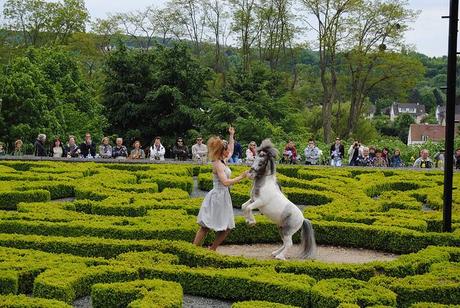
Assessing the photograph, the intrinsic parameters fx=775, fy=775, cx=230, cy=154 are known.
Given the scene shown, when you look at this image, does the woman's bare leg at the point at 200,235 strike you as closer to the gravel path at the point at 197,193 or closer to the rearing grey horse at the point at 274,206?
A: the rearing grey horse at the point at 274,206

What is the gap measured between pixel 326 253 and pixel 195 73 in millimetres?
26943

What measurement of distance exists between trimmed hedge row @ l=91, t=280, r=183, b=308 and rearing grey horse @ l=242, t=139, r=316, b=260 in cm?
295

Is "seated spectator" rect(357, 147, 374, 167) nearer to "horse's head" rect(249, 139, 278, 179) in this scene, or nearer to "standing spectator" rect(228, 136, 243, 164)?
"standing spectator" rect(228, 136, 243, 164)

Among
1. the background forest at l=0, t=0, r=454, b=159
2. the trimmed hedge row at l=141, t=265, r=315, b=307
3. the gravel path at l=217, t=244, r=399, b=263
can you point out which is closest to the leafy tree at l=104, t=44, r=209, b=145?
the background forest at l=0, t=0, r=454, b=159

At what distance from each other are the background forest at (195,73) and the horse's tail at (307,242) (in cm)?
2237

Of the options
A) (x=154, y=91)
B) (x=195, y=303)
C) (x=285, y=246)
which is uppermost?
(x=154, y=91)

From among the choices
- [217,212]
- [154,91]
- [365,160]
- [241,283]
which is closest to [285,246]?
[217,212]

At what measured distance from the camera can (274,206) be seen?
12.1 meters

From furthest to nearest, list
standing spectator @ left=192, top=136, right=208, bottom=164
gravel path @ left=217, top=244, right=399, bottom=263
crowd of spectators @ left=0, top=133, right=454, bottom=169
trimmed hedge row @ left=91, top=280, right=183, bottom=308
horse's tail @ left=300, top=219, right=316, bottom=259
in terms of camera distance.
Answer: crowd of spectators @ left=0, top=133, right=454, bottom=169
standing spectator @ left=192, top=136, right=208, bottom=164
gravel path @ left=217, top=244, right=399, bottom=263
horse's tail @ left=300, top=219, right=316, bottom=259
trimmed hedge row @ left=91, top=280, right=183, bottom=308

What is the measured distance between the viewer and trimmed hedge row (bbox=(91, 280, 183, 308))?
29.5ft

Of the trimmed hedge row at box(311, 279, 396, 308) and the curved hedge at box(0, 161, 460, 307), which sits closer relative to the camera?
the trimmed hedge row at box(311, 279, 396, 308)

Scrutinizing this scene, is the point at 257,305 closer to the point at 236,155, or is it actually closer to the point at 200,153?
the point at 200,153

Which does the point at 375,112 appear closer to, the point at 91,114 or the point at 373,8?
the point at 373,8

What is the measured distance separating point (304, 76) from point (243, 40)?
26.4 feet
